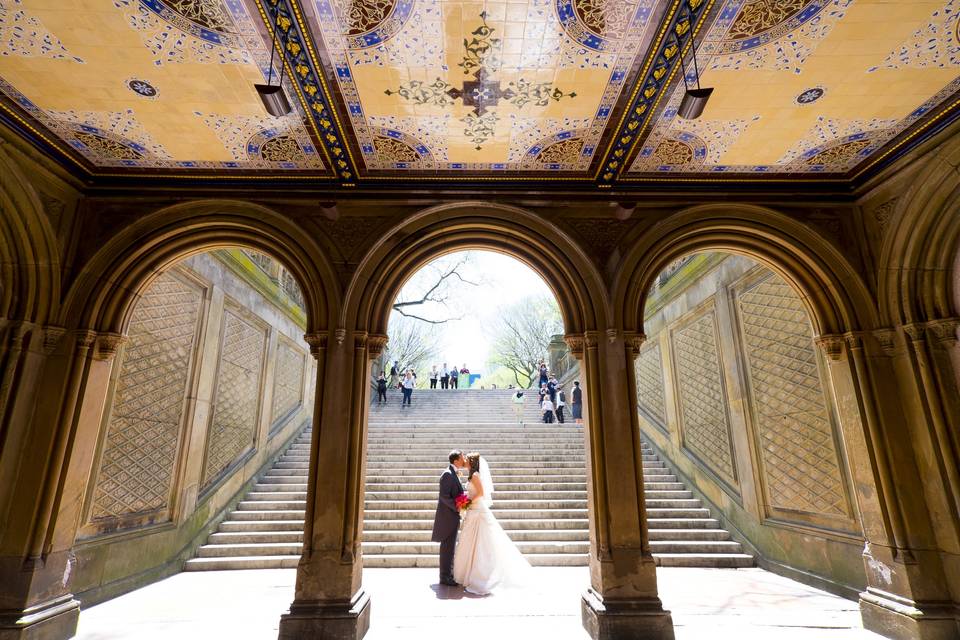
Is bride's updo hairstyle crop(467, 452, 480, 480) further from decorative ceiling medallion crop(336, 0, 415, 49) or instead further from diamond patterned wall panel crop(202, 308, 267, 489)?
Result: decorative ceiling medallion crop(336, 0, 415, 49)

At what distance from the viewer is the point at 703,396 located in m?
7.77

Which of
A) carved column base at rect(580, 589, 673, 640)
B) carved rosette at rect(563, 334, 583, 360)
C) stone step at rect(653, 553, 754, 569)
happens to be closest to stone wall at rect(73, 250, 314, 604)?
carved rosette at rect(563, 334, 583, 360)

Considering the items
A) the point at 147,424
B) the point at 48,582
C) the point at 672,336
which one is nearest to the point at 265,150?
the point at 147,424

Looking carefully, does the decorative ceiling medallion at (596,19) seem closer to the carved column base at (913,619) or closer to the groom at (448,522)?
the groom at (448,522)

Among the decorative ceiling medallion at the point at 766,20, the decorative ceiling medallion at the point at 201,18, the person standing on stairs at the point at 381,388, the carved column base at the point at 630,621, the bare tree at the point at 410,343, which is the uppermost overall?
the bare tree at the point at 410,343

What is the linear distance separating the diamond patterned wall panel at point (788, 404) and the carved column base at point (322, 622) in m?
5.18

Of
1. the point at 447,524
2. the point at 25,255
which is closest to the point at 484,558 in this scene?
the point at 447,524

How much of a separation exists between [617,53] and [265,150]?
325 centimetres

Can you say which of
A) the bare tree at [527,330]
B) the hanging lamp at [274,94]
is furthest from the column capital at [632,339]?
the bare tree at [527,330]

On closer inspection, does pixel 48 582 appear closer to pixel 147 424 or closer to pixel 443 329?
pixel 147 424

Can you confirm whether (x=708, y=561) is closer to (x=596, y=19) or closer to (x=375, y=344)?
(x=375, y=344)

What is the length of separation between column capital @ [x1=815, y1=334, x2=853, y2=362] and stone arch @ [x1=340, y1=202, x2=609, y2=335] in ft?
7.51

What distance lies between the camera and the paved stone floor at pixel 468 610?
13.0 feet

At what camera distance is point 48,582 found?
402 centimetres
